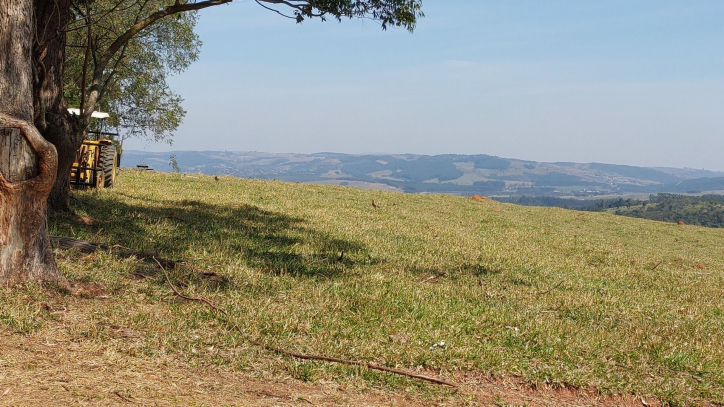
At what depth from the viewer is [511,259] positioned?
45.2ft

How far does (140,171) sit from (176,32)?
8.95 m

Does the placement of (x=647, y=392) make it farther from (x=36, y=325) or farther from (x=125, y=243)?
(x=125, y=243)

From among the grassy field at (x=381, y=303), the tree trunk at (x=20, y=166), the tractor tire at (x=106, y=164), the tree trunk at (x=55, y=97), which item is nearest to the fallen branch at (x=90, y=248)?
the grassy field at (x=381, y=303)

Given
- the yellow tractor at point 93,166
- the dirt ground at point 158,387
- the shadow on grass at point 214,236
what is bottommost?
the dirt ground at point 158,387

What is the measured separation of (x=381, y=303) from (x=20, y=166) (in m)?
4.91

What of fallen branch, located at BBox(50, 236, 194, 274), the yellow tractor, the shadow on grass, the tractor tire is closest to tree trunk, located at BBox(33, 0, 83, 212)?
the shadow on grass

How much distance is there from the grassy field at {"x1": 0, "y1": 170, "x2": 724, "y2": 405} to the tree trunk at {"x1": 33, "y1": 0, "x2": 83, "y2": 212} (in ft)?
3.09

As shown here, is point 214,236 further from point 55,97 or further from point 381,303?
point 381,303

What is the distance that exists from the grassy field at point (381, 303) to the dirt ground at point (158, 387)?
0.19 m

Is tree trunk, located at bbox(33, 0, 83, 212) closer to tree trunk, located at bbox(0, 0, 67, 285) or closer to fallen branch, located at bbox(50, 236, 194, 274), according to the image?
fallen branch, located at bbox(50, 236, 194, 274)

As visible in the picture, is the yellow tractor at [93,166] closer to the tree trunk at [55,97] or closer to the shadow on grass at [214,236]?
the shadow on grass at [214,236]

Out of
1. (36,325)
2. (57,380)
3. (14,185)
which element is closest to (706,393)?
(57,380)

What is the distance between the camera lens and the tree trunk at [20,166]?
6625 millimetres

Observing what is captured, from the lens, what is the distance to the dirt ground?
4.82m
